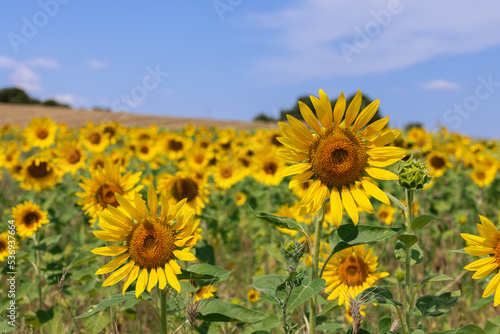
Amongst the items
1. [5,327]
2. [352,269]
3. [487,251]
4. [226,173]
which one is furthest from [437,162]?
[5,327]

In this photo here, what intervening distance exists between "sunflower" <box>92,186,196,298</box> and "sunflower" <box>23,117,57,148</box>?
4817 mm

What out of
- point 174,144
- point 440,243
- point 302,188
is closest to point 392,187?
point 440,243

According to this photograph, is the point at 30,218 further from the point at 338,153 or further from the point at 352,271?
the point at 338,153

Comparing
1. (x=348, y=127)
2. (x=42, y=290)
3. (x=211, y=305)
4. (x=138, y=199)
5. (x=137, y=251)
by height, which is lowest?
(x=42, y=290)

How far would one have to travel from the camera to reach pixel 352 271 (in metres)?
2.78

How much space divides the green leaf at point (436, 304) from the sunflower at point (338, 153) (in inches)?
25.8

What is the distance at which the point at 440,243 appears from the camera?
6.06 metres

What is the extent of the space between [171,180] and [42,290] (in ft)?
4.89

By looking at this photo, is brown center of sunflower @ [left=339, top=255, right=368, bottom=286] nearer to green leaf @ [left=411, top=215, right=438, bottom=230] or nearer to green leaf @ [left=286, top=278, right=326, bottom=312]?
green leaf @ [left=411, top=215, right=438, bottom=230]

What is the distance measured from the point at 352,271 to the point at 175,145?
16.9ft

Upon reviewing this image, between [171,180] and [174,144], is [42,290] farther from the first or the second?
[174,144]

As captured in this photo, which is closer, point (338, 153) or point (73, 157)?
point (338, 153)

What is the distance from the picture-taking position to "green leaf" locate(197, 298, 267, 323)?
2.10 meters

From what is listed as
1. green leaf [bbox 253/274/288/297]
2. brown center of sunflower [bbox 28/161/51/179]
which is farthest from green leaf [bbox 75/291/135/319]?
brown center of sunflower [bbox 28/161/51/179]
